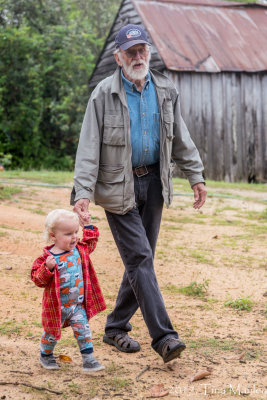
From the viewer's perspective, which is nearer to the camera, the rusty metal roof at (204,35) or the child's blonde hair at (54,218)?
the child's blonde hair at (54,218)

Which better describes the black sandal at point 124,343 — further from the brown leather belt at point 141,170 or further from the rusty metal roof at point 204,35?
the rusty metal roof at point 204,35

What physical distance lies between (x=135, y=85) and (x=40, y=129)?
693 inches

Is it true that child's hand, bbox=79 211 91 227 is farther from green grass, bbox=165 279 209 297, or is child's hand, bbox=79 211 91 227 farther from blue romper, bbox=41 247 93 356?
green grass, bbox=165 279 209 297

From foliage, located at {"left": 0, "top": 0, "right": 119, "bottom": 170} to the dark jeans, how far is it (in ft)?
53.0

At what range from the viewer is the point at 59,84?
20953 mm

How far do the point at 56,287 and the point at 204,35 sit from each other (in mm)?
14672

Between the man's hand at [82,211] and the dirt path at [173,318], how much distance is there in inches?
38.3

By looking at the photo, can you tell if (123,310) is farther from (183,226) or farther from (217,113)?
(217,113)

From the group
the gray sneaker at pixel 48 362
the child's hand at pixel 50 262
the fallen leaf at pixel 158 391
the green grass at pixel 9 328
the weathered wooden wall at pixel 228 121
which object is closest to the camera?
the fallen leaf at pixel 158 391

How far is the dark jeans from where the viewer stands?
13.0 feet

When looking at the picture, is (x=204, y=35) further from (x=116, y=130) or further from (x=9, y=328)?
(x=9, y=328)

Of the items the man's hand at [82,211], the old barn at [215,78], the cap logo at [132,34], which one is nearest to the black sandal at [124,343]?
the man's hand at [82,211]

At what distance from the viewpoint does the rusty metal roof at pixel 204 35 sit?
1616 cm

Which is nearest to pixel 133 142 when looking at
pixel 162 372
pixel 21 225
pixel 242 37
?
pixel 162 372
